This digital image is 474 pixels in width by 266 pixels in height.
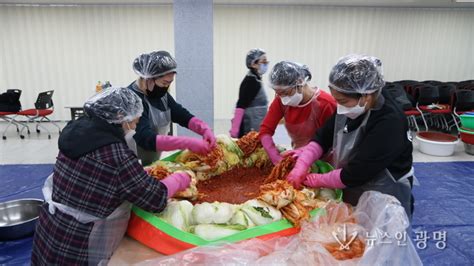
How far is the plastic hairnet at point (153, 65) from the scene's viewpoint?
1.83 m

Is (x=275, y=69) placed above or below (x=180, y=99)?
above

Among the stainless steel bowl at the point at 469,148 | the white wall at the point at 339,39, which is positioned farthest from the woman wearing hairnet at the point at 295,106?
the white wall at the point at 339,39

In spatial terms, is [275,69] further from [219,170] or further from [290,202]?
[290,202]

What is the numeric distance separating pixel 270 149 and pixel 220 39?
489 centimetres

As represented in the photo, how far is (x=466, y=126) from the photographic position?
170 inches

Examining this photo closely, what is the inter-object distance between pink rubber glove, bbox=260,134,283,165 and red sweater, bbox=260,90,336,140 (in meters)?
0.04

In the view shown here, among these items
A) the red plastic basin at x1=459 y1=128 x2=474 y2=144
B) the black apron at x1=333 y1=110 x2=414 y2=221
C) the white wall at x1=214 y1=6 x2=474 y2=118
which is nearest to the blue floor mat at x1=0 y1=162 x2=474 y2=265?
the red plastic basin at x1=459 y1=128 x2=474 y2=144

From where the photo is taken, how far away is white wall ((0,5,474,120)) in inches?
241

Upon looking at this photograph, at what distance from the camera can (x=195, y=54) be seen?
3783 millimetres

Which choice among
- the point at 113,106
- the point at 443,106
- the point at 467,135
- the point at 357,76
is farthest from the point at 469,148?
the point at 113,106

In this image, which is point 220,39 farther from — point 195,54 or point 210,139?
point 210,139

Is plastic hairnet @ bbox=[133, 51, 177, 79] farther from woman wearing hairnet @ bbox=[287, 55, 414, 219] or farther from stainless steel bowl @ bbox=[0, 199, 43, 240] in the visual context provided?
stainless steel bowl @ bbox=[0, 199, 43, 240]

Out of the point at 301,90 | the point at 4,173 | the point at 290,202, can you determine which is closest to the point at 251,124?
the point at 301,90

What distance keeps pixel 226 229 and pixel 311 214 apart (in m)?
0.33
